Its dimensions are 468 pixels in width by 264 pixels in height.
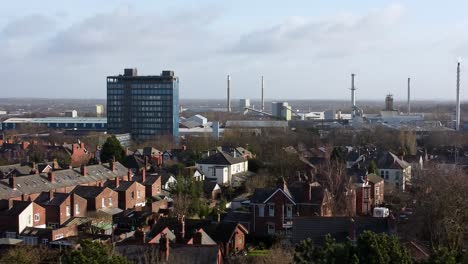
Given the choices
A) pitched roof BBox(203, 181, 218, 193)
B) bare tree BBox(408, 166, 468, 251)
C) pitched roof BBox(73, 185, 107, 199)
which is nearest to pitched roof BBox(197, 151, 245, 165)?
pitched roof BBox(203, 181, 218, 193)

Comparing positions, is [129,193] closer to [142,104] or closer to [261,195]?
[261,195]

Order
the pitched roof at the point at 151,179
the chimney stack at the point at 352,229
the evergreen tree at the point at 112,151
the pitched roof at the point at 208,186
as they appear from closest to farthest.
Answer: the chimney stack at the point at 352,229 < the pitched roof at the point at 151,179 < the pitched roof at the point at 208,186 < the evergreen tree at the point at 112,151

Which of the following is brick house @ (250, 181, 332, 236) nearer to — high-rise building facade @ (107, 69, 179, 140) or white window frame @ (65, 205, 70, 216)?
white window frame @ (65, 205, 70, 216)

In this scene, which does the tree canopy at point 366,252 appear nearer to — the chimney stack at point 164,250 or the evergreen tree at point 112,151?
the chimney stack at point 164,250

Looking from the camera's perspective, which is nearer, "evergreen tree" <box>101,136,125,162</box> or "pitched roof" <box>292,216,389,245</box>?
"pitched roof" <box>292,216,389,245</box>

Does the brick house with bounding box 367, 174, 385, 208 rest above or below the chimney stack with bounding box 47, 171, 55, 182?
below

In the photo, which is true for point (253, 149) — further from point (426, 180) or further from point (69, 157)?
point (426, 180)

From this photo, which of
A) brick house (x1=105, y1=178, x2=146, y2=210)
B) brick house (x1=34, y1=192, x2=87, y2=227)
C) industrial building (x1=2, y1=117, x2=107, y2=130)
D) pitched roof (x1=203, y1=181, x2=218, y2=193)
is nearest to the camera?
brick house (x1=34, y1=192, x2=87, y2=227)

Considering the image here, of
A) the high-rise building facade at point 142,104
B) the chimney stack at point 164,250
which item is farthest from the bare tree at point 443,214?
the high-rise building facade at point 142,104
